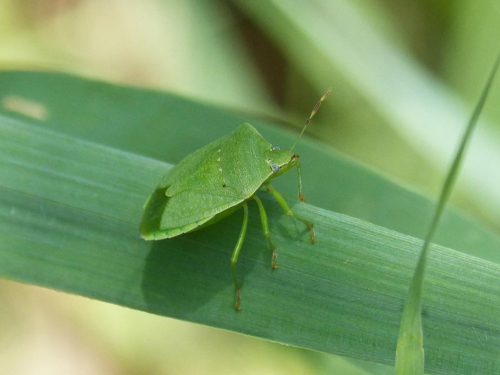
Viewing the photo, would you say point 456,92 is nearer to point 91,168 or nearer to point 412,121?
point 412,121

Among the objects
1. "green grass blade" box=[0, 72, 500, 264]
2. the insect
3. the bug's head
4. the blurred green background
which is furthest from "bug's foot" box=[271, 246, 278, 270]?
the blurred green background

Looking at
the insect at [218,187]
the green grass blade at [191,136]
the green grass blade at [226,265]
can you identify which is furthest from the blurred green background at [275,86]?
the green grass blade at [226,265]

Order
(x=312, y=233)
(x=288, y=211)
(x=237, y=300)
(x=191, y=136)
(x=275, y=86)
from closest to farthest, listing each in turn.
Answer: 1. (x=237, y=300)
2. (x=312, y=233)
3. (x=288, y=211)
4. (x=191, y=136)
5. (x=275, y=86)

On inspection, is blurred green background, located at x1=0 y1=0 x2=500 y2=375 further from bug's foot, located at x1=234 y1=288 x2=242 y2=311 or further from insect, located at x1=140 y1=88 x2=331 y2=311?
bug's foot, located at x1=234 y1=288 x2=242 y2=311

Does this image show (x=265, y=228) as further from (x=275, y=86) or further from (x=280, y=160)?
(x=275, y=86)

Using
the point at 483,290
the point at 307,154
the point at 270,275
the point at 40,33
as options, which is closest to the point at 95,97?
the point at 307,154

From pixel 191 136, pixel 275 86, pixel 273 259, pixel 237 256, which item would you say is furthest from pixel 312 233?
pixel 275 86
